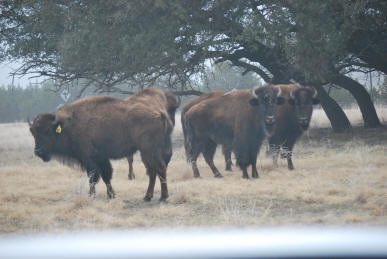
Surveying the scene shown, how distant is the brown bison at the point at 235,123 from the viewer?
914 cm

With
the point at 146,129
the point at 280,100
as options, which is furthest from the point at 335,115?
the point at 146,129

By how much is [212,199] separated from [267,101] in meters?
3.21

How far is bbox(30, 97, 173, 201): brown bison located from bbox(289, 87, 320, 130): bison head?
390 cm

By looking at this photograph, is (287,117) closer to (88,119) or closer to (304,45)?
(304,45)

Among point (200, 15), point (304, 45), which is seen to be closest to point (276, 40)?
point (304, 45)

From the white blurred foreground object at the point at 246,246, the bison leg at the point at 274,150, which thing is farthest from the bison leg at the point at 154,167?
the white blurred foreground object at the point at 246,246

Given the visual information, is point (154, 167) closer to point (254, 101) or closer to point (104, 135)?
point (104, 135)

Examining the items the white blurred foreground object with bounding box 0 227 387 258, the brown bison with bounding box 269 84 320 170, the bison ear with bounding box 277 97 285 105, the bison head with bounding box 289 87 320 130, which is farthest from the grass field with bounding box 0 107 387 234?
the white blurred foreground object with bounding box 0 227 387 258

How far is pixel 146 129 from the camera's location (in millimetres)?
6773

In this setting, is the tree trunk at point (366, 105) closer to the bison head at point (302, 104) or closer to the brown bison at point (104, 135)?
the bison head at point (302, 104)

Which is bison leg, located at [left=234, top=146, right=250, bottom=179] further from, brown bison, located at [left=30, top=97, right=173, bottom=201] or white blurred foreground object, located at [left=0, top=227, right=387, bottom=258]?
white blurred foreground object, located at [left=0, top=227, right=387, bottom=258]

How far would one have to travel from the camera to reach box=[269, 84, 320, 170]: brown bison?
1034cm

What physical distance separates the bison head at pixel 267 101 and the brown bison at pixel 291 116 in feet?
3.79

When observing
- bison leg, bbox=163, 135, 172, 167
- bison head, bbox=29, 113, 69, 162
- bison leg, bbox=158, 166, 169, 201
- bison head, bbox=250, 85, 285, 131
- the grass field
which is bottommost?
the grass field
